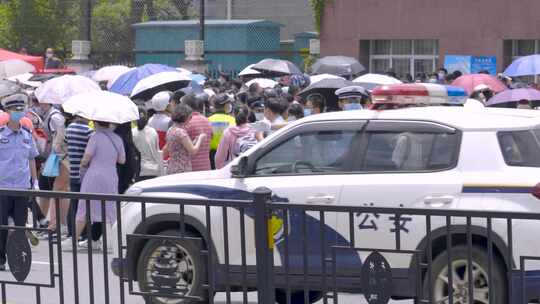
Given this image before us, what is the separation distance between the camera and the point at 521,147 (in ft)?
28.7

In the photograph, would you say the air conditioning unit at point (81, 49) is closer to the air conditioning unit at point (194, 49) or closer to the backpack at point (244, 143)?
the air conditioning unit at point (194, 49)

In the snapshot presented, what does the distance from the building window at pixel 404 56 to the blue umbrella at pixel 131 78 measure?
15535 mm

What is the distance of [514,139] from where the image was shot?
8.77m

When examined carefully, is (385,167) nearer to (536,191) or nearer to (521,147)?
(521,147)

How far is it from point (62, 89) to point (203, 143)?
3.14m

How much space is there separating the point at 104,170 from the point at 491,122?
16.9ft

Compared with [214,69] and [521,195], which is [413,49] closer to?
[214,69]

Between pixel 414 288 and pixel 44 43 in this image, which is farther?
pixel 44 43

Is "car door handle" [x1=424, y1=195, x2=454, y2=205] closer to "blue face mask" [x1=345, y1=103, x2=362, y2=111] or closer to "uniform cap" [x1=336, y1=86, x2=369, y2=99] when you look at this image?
"blue face mask" [x1=345, y1=103, x2=362, y2=111]

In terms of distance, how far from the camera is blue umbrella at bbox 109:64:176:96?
757 inches

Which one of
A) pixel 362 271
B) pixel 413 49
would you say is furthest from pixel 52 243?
pixel 413 49

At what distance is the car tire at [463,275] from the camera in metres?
5.79

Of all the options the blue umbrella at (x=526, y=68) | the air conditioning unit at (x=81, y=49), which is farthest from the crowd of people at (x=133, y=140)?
the air conditioning unit at (x=81, y=49)

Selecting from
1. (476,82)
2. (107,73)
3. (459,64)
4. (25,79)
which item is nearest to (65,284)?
(476,82)
